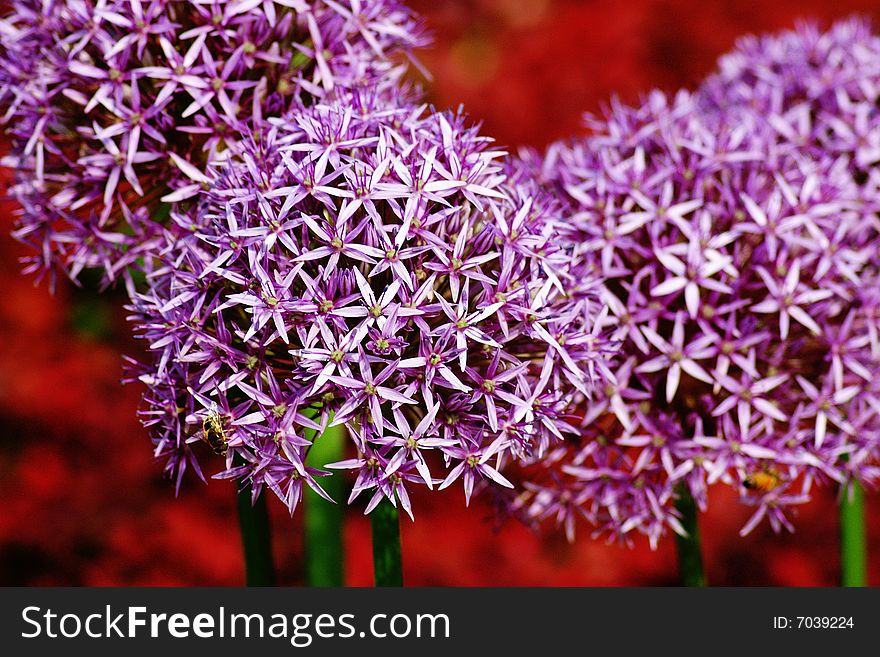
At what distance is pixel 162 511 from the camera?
3283 millimetres

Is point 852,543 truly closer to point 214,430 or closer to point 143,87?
point 214,430

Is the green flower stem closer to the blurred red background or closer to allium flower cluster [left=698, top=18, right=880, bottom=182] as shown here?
the blurred red background

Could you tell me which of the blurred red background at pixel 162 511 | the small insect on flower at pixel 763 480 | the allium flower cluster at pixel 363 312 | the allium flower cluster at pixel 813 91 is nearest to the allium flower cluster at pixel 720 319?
the small insect on flower at pixel 763 480

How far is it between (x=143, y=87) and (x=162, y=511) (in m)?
1.77

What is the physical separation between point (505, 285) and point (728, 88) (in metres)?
1.21

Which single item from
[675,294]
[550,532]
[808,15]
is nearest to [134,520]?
[550,532]

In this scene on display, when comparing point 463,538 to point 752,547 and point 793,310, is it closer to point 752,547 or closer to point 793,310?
point 752,547

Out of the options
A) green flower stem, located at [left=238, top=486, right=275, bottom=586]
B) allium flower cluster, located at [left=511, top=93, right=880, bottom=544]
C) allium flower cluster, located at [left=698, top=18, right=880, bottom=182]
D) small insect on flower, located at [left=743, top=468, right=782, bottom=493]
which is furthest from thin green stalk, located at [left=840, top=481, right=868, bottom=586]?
green flower stem, located at [left=238, top=486, right=275, bottom=586]

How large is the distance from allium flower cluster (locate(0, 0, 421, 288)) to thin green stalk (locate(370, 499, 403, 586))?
673 millimetres

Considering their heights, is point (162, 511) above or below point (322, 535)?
above

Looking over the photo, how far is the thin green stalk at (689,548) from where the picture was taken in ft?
7.14

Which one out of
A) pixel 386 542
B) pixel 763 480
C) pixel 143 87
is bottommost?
pixel 386 542

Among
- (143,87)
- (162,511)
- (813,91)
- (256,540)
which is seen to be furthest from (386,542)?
(162,511)

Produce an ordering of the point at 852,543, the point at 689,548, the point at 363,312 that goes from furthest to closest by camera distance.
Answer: the point at 852,543 < the point at 689,548 < the point at 363,312
